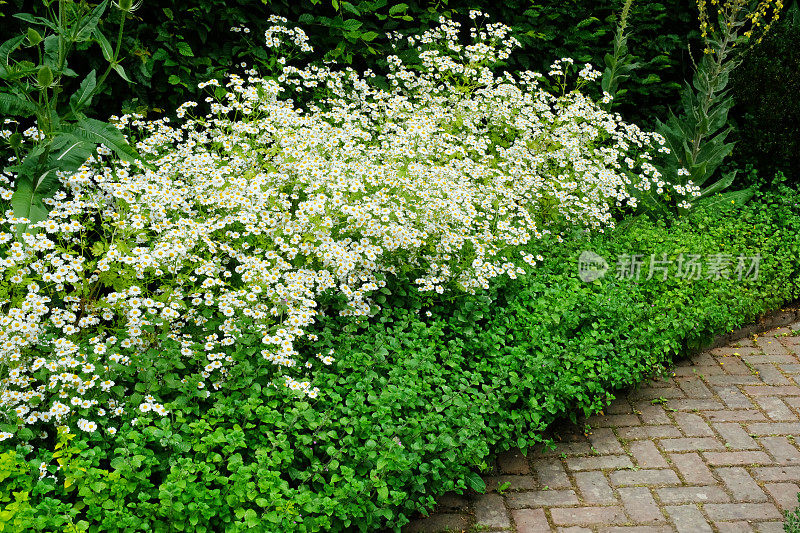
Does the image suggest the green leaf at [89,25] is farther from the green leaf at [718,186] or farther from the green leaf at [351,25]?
the green leaf at [718,186]

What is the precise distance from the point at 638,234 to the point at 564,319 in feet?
4.94

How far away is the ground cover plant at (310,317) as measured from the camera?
9.06 feet

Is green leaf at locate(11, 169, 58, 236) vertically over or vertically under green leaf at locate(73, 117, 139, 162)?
under

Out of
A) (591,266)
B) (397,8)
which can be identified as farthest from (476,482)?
(397,8)

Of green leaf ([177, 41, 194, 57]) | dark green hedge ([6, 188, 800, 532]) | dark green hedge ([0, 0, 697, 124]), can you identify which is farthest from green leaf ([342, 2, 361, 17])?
dark green hedge ([6, 188, 800, 532])

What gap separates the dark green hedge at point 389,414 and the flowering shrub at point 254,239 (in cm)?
15

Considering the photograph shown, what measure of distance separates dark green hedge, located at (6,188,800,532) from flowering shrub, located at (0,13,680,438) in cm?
15

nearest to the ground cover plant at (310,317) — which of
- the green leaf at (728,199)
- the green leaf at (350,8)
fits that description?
the green leaf at (350,8)

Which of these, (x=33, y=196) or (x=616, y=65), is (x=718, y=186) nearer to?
(x=616, y=65)

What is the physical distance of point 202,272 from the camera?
3.43 m

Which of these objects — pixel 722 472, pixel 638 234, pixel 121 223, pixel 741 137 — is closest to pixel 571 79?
pixel 741 137

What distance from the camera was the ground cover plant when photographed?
9.06 feet

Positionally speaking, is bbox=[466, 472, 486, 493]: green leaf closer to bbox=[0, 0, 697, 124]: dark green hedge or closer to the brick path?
the brick path

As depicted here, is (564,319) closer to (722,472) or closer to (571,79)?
(722,472)
